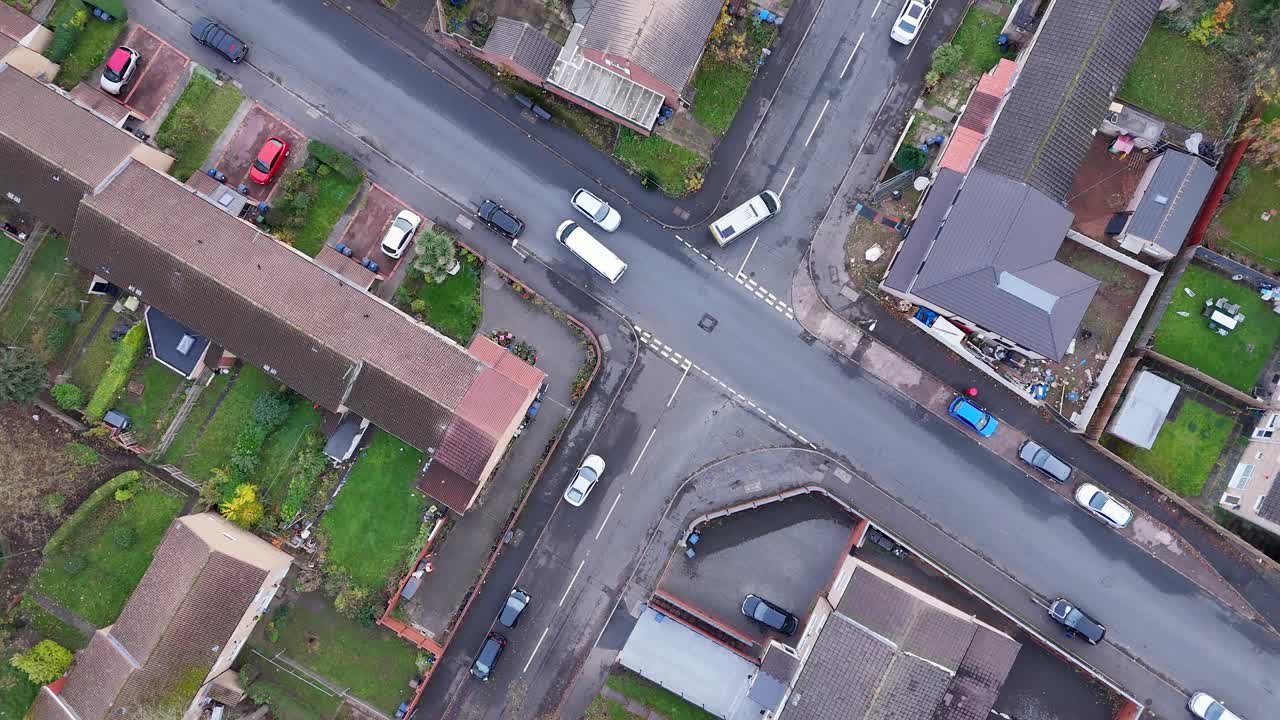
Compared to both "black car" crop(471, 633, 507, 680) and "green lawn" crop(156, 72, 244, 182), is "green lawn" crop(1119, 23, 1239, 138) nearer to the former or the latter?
"black car" crop(471, 633, 507, 680)

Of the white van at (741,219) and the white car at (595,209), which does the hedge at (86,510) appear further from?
the white van at (741,219)

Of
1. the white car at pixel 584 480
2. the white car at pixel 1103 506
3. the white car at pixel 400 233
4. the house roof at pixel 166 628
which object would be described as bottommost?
the house roof at pixel 166 628

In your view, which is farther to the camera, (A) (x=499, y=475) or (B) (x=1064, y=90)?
(A) (x=499, y=475)

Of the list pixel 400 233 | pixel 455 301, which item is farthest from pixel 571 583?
pixel 400 233

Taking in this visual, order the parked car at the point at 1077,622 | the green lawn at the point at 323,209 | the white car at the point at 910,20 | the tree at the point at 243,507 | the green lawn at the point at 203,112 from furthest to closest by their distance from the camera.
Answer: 1. the green lawn at the point at 203,112
2. the green lawn at the point at 323,209
3. the white car at the point at 910,20
4. the tree at the point at 243,507
5. the parked car at the point at 1077,622

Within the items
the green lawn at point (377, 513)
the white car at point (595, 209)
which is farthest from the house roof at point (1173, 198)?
the green lawn at point (377, 513)

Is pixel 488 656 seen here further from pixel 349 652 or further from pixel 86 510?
pixel 86 510

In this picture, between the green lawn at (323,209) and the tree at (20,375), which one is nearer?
the tree at (20,375)
